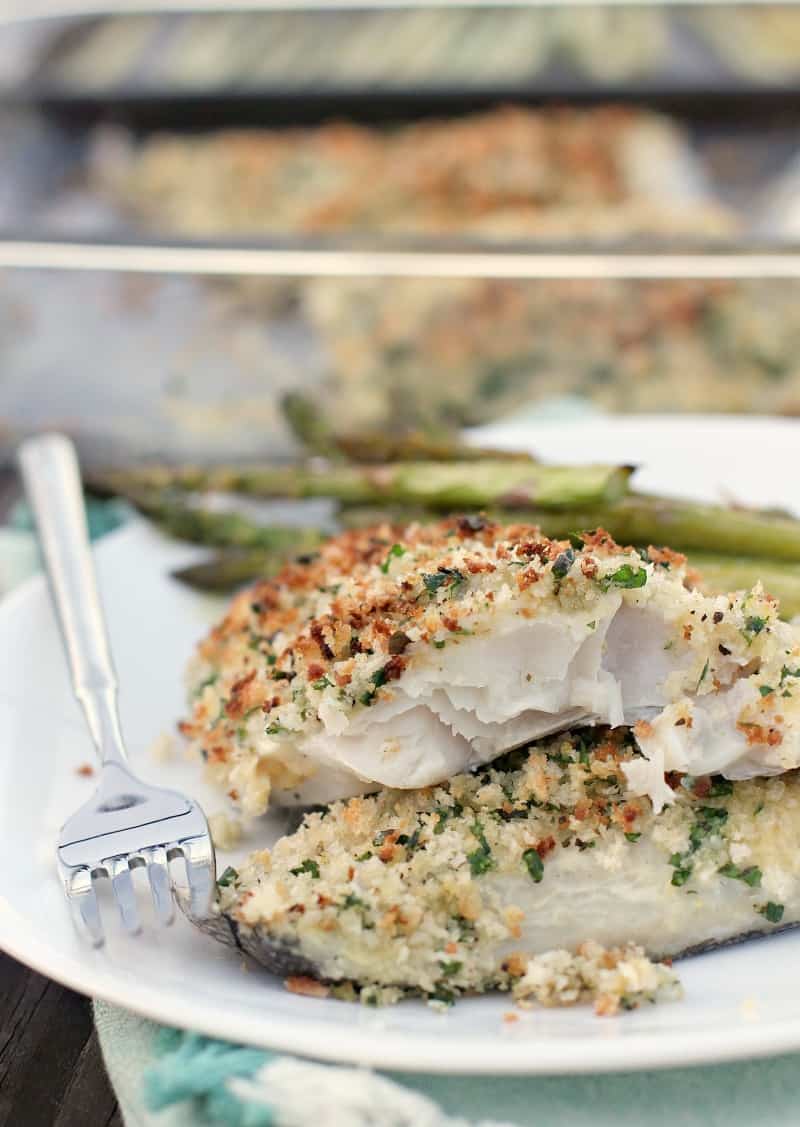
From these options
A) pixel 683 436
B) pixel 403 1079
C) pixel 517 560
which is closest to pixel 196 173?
pixel 683 436

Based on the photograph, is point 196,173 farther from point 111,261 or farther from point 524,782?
point 524,782

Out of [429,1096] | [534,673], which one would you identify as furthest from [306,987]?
[534,673]

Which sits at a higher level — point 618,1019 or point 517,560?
point 517,560

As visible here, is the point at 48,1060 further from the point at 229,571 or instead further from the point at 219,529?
the point at 219,529

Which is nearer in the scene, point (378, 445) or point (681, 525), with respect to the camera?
point (681, 525)

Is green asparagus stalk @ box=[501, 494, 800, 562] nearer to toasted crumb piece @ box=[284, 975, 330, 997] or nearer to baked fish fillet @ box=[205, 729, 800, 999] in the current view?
baked fish fillet @ box=[205, 729, 800, 999]
